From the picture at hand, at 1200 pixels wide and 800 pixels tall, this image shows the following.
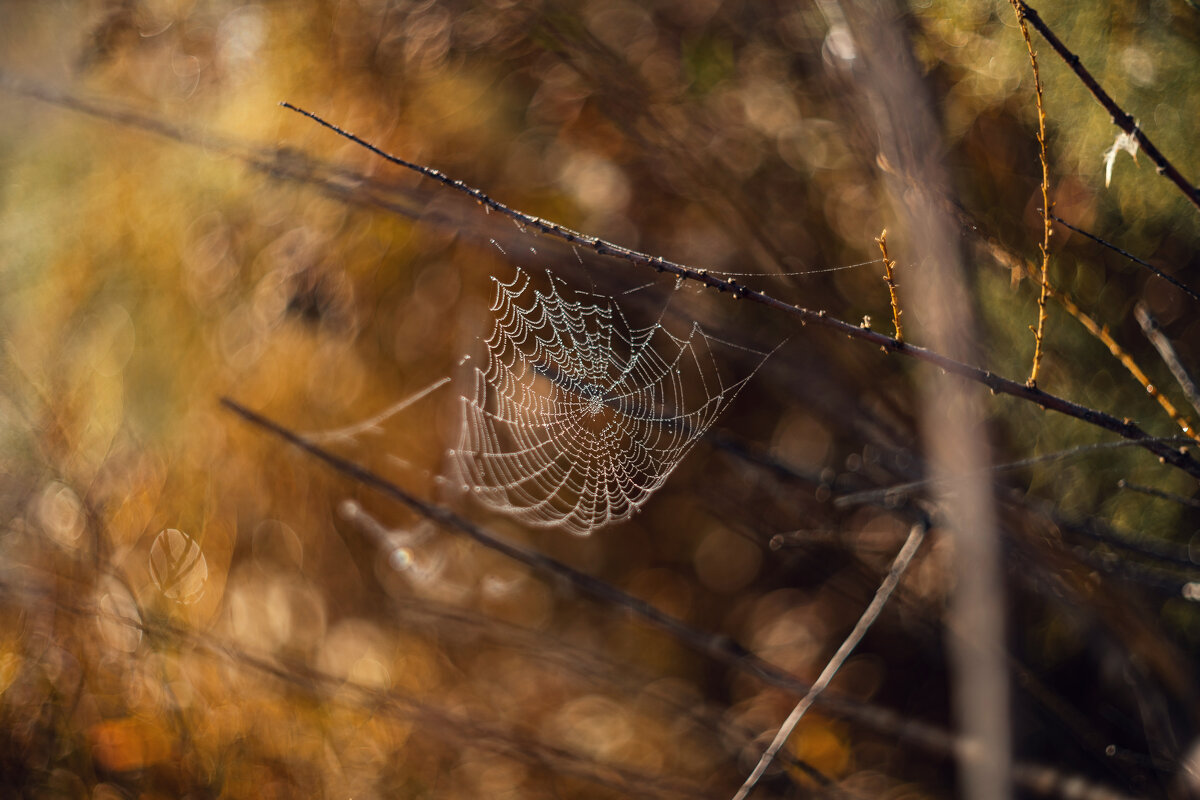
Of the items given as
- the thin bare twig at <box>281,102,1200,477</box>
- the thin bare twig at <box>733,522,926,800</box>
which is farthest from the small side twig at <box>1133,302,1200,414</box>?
the thin bare twig at <box>733,522,926,800</box>

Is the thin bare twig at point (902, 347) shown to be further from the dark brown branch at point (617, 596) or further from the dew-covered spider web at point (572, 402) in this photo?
the dew-covered spider web at point (572, 402)

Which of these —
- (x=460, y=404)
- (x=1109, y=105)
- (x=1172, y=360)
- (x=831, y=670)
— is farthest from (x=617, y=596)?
(x=460, y=404)

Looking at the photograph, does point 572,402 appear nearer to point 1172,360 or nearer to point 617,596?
point 617,596

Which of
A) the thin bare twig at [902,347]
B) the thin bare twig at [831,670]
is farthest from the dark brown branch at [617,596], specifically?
the thin bare twig at [902,347]

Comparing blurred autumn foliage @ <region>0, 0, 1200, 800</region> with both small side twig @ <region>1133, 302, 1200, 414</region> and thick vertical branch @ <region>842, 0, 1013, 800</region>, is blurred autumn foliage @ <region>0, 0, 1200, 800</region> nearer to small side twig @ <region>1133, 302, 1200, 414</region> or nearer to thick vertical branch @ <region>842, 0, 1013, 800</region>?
Result: thick vertical branch @ <region>842, 0, 1013, 800</region>

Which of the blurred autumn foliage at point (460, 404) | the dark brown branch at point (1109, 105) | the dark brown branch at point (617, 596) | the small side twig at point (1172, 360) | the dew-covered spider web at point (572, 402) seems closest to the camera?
the dark brown branch at point (1109, 105)

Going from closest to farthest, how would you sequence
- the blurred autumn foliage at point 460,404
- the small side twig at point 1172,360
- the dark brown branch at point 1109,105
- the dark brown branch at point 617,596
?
the dark brown branch at point 1109,105
the small side twig at point 1172,360
the dark brown branch at point 617,596
the blurred autumn foliage at point 460,404
